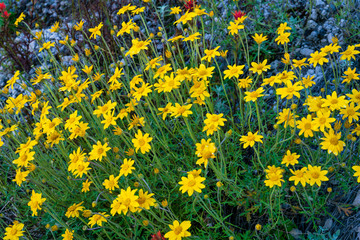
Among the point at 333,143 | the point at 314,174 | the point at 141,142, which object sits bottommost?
the point at 314,174

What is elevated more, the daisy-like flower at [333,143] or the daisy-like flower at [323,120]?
the daisy-like flower at [323,120]

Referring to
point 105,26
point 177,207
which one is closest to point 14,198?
point 177,207

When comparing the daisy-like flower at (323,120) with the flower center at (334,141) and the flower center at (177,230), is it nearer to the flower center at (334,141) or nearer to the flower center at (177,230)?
the flower center at (334,141)

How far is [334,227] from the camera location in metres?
1.92

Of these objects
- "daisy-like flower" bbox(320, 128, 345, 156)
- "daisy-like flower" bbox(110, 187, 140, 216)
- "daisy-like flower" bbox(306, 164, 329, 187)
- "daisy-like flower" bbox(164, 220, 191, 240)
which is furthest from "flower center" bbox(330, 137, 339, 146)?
"daisy-like flower" bbox(110, 187, 140, 216)

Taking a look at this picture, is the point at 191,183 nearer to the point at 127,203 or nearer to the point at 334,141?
the point at 127,203

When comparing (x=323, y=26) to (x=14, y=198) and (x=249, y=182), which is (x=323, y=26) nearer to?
(x=249, y=182)

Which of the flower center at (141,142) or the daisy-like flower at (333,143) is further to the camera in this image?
the flower center at (141,142)

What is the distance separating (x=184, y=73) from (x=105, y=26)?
Result: 219cm

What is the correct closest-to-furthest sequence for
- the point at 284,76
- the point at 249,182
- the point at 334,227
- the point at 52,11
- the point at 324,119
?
the point at 324,119, the point at 284,76, the point at 334,227, the point at 249,182, the point at 52,11

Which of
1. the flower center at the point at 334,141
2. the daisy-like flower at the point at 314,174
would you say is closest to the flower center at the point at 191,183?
the daisy-like flower at the point at 314,174

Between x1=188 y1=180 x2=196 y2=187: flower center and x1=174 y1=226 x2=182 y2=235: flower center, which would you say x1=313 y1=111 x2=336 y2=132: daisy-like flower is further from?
x1=174 y1=226 x2=182 y2=235: flower center

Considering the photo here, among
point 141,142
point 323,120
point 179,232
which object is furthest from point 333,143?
point 141,142

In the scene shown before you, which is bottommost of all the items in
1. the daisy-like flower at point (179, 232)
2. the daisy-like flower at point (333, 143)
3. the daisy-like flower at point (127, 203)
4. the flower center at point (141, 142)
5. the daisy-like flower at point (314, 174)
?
the daisy-like flower at point (314, 174)
